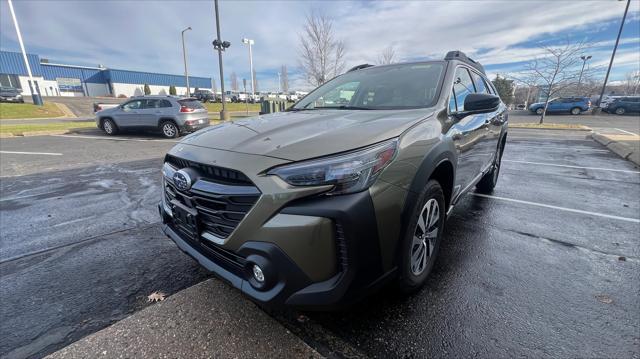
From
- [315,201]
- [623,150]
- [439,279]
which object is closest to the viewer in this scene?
[315,201]

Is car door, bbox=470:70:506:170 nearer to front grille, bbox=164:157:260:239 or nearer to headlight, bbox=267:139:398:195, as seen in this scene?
headlight, bbox=267:139:398:195

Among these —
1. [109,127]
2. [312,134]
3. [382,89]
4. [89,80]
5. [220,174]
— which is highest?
[89,80]

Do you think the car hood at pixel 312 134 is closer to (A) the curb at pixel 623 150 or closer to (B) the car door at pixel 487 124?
(B) the car door at pixel 487 124

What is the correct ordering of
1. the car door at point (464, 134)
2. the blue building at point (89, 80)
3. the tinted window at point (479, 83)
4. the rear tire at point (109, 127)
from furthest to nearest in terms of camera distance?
1. the blue building at point (89, 80)
2. the rear tire at point (109, 127)
3. the tinted window at point (479, 83)
4. the car door at point (464, 134)

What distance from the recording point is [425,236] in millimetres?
2207

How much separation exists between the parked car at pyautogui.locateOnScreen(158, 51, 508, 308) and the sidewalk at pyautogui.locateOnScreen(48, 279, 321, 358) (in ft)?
1.42

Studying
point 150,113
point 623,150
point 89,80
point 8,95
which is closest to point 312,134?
point 623,150

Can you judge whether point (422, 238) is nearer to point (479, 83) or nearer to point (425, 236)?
point (425, 236)

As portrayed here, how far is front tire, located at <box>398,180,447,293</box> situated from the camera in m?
1.84

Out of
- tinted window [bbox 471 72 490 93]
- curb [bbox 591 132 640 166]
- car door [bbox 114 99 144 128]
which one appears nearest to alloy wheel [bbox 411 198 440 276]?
tinted window [bbox 471 72 490 93]

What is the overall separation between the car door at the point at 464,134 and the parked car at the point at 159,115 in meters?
11.1

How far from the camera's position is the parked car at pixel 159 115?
11844 millimetres

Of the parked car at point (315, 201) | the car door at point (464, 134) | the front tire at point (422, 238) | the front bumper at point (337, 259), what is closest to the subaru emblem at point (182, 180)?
the parked car at point (315, 201)

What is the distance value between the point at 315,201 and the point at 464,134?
187 cm
